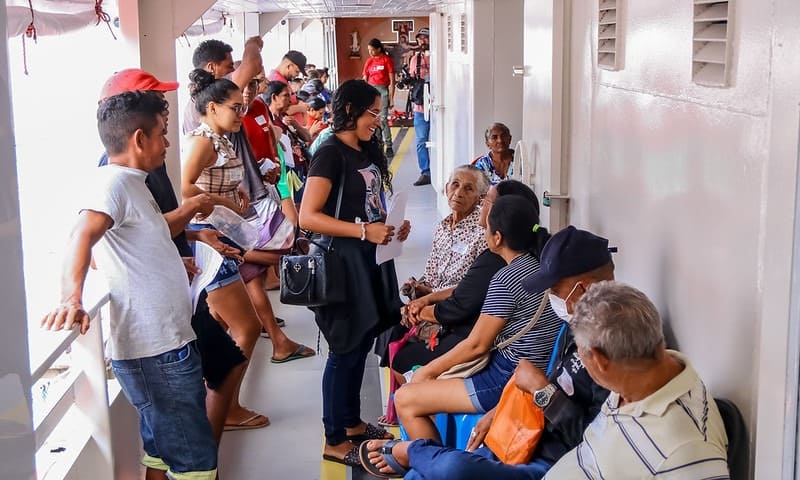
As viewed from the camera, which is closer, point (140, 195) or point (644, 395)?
point (644, 395)

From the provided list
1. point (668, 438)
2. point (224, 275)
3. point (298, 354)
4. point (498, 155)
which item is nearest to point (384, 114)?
point (498, 155)

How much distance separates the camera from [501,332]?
10.6 feet

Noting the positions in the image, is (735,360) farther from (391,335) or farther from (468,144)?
(468,144)

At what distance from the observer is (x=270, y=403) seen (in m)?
4.76

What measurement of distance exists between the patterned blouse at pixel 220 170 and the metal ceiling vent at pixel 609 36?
1.79 m

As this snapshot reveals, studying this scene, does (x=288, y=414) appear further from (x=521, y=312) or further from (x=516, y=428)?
(x=516, y=428)

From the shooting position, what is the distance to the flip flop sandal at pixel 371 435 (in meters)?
4.03

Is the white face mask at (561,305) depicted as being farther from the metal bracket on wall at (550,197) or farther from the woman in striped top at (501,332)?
the metal bracket on wall at (550,197)

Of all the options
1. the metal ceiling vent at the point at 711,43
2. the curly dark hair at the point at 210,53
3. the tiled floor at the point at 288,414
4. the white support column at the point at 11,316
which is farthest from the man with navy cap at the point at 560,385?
the curly dark hair at the point at 210,53

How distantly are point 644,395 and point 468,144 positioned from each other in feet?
19.0

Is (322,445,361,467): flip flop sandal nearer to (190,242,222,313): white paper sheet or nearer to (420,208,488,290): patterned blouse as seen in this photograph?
(420,208,488,290): patterned blouse

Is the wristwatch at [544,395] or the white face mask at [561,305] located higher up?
the white face mask at [561,305]

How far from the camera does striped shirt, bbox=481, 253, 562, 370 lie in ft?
10.2

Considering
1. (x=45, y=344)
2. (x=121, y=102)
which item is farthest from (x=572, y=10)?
(x=45, y=344)
